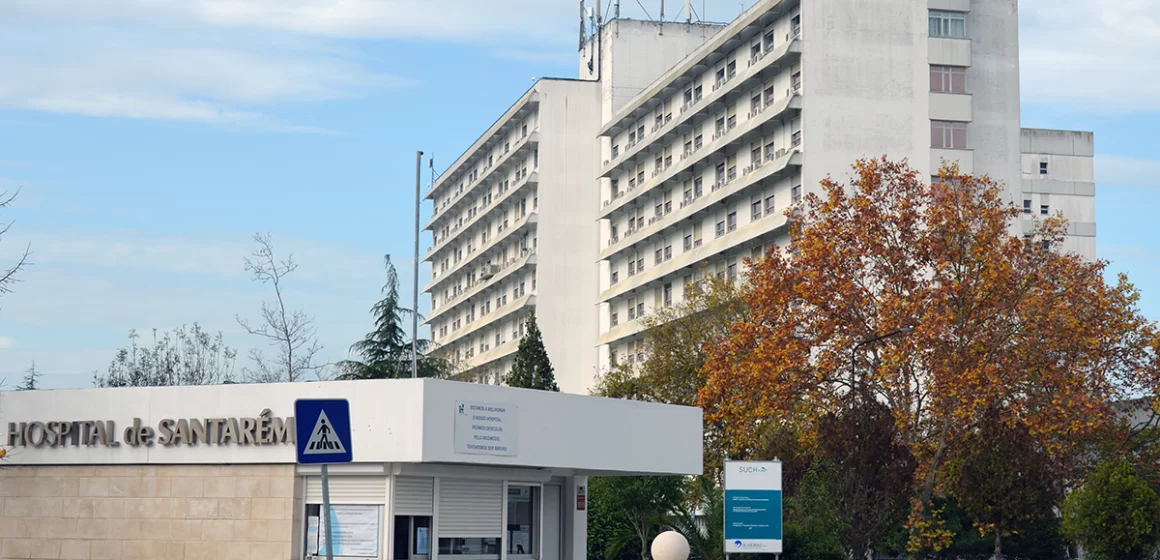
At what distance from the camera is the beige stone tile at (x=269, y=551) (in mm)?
24250

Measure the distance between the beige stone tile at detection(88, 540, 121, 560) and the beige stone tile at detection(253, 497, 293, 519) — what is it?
2.87m

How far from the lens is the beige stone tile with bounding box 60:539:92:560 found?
2588 cm

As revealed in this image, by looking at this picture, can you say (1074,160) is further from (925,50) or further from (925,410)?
(925,410)

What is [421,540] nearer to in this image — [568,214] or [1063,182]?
[568,214]

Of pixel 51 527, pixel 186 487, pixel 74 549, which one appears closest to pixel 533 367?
pixel 51 527

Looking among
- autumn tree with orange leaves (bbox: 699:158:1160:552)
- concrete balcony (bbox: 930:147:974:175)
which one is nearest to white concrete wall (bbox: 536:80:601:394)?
concrete balcony (bbox: 930:147:974:175)

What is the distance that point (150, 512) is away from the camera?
1001 inches

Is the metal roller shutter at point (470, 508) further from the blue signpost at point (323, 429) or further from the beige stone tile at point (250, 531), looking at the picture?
the blue signpost at point (323, 429)

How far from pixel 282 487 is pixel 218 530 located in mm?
1377

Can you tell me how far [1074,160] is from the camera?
103 metres

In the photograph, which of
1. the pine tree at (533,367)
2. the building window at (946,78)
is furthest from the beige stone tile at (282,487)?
the building window at (946,78)

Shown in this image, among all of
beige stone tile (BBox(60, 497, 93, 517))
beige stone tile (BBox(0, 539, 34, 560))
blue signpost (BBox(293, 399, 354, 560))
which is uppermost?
blue signpost (BBox(293, 399, 354, 560))

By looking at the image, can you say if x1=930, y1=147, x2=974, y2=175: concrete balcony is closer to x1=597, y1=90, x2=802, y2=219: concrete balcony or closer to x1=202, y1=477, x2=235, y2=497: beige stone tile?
x1=597, y1=90, x2=802, y2=219: concrete balcony

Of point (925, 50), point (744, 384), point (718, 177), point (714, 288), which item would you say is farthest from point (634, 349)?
point (744, 384)
